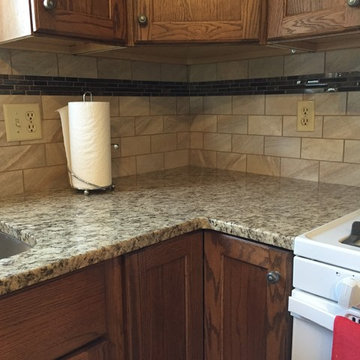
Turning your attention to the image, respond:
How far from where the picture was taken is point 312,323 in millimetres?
892

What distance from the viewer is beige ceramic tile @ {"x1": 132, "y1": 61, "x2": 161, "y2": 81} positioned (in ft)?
5.58

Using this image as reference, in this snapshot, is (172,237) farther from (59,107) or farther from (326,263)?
(59,107)

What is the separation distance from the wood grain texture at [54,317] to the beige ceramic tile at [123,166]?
0.83 m

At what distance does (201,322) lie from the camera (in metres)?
1.15

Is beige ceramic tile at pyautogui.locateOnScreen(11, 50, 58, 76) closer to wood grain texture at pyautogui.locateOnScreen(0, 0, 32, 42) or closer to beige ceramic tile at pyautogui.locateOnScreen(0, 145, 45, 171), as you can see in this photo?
wood grain texture at pyautogui.locateOnScreen(0, 0, 32, 42)

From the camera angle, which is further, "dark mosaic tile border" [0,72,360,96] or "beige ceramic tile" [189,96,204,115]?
"beige ceramic tile" [189,96,204,115]

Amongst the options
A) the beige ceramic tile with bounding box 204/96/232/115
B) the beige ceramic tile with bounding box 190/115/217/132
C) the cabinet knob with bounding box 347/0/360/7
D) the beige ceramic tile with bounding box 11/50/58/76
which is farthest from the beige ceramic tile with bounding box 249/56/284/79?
the beige ceramic tile with bounding box 11/50/58/76

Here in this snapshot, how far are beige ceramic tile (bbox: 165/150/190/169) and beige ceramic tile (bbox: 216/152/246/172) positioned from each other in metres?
0.18

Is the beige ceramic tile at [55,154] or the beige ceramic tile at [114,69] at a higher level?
the beige ceramic tile at [114,69]

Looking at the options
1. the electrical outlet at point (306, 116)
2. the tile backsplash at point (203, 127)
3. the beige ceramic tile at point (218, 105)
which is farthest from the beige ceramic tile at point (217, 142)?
the electrical outlet at point (306, 116)

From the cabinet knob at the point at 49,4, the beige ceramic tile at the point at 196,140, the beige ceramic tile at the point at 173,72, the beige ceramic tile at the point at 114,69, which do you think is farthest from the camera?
the beige ceramic tile at the point at 196,140

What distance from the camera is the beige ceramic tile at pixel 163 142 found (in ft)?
5.99

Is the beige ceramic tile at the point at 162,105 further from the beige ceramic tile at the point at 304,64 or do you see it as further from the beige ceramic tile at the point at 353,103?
the beige ceramic tile at the point at 353,103

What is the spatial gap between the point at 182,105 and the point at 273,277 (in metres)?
1.13
